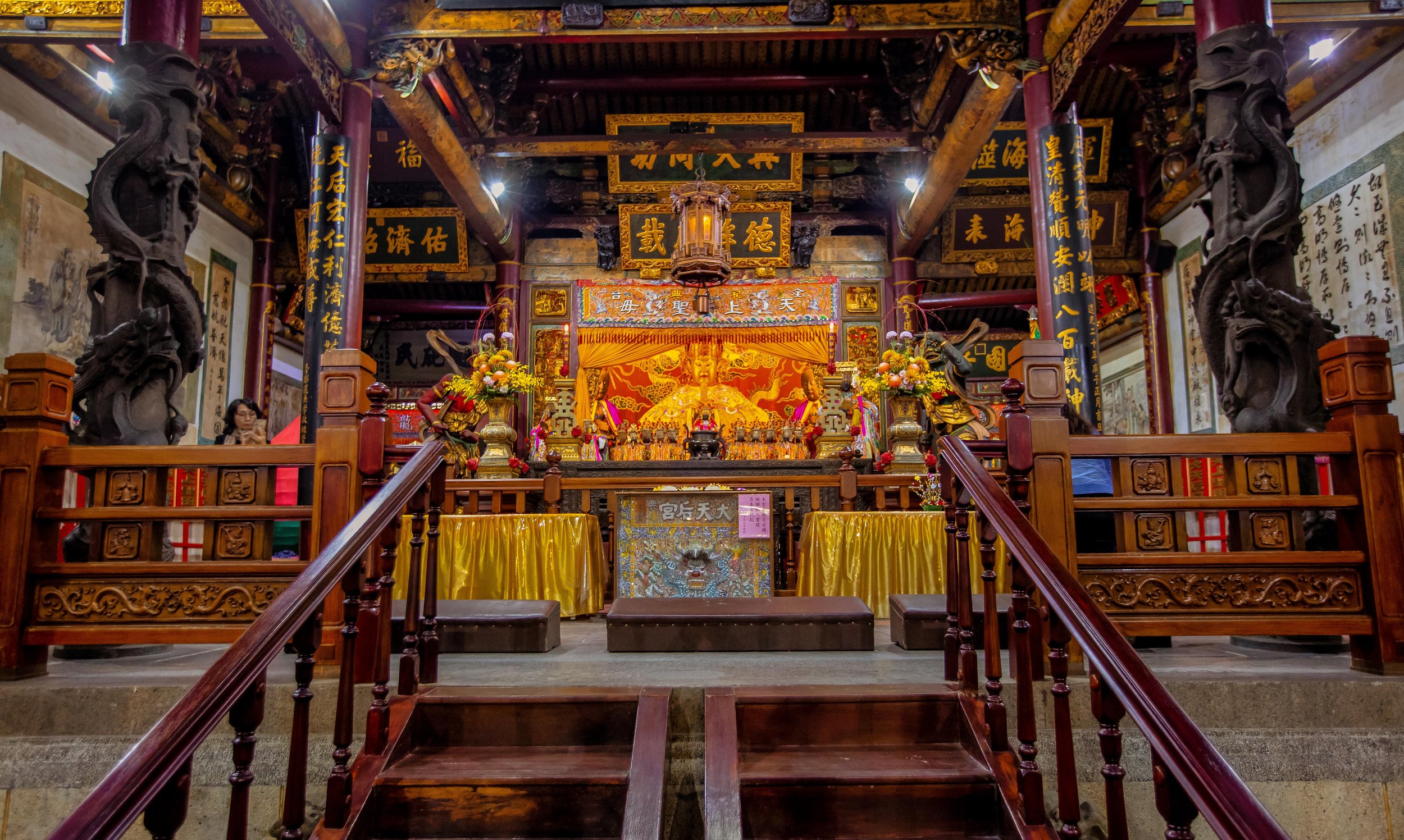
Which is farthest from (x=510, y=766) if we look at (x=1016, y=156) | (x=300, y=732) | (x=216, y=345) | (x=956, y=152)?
(x=1016, y=156)

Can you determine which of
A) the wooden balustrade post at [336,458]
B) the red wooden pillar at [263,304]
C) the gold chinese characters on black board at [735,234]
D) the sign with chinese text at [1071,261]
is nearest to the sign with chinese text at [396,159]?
the red wooden pillar at [263,304]

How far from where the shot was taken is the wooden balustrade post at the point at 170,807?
129 cm

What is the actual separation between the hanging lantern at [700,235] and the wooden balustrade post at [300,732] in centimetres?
526

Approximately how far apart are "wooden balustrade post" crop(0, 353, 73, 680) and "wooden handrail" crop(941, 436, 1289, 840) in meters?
2.77

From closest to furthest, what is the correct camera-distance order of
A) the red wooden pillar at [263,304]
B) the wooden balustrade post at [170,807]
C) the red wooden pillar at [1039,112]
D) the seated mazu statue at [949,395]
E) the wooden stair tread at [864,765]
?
the wooden balustrade post at [170,807] < the wooden stair tread at [864,765] < the seated mazu statue at [949,395] < the red wooden pillar at [1039,112] < the red wooden pillar at [263,304]

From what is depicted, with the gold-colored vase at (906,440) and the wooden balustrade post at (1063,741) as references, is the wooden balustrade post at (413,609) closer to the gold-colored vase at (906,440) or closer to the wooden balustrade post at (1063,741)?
the wooden balustrade post at (1063,741)

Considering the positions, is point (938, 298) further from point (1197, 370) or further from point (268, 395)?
point (268, 395)

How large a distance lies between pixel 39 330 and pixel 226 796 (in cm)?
583

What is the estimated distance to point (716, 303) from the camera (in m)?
10.1

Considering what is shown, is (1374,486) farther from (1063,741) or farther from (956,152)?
(956,152)

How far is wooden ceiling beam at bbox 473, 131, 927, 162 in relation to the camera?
7625mm

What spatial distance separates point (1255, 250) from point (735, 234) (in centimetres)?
734

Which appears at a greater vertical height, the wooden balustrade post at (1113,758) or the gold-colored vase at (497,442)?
the gold-colored vase at (497,442)

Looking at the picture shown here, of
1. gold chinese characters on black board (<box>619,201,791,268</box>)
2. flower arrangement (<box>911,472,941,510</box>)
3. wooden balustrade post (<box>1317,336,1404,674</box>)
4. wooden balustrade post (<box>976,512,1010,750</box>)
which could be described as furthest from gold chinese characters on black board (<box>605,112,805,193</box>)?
wooden balustrade post (<box>976,512,1010,750</box>)
